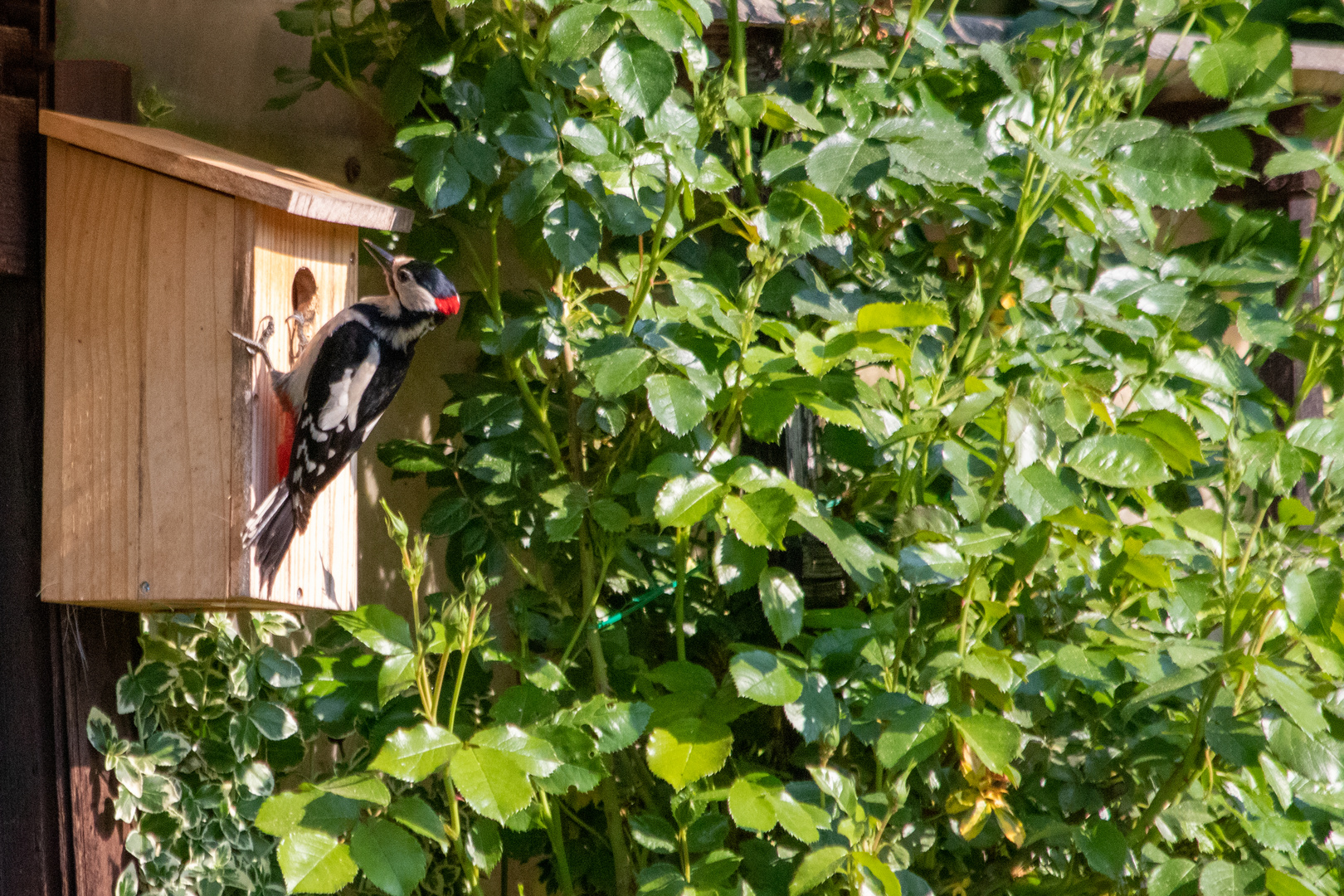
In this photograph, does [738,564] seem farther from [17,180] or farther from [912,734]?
[17,180]

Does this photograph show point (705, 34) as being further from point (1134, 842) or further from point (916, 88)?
point (1134, 842)

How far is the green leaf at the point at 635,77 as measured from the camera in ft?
4.23

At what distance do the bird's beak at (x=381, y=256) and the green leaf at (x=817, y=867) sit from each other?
99 cm

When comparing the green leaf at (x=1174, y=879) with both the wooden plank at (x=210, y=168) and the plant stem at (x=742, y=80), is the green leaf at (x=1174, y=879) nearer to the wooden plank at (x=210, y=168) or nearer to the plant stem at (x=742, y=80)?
the plant stem at (x=742, y=80)

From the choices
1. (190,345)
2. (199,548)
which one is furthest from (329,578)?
(190,345)

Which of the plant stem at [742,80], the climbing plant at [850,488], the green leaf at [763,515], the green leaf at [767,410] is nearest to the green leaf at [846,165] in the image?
the climbing plant at [850,488]

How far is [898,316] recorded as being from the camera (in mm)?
1314

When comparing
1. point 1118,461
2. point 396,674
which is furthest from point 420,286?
point 1118,461

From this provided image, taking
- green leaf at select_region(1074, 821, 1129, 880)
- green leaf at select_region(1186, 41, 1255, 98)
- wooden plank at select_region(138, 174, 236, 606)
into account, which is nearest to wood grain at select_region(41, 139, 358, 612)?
wooden plank at select_region(138, 174, 236, 606)

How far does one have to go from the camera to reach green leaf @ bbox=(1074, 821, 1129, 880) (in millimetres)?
1395

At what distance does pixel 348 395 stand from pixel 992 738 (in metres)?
0.88

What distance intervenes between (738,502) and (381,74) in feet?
2.99

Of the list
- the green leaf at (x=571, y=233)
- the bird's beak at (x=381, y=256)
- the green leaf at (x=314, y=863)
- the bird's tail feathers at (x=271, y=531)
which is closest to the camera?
the green leaf at (x=314, y=863)

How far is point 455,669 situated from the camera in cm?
169
